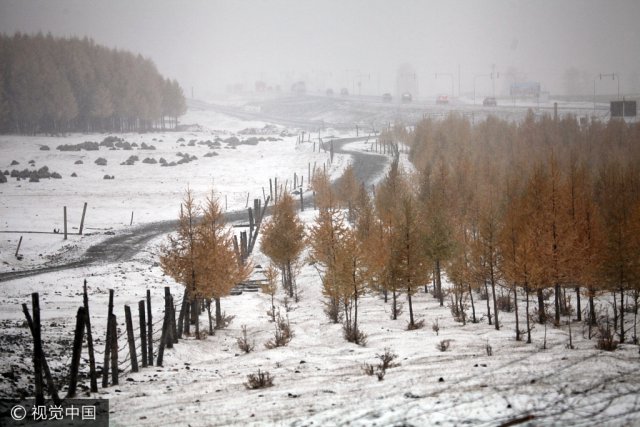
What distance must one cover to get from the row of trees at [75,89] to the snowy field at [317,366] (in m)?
73.1

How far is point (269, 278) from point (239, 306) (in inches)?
125

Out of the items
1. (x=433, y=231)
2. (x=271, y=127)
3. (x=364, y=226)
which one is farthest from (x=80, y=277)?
(x=271, y=127)

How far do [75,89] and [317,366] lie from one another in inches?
4768

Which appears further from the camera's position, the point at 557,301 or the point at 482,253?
the point at 482,253

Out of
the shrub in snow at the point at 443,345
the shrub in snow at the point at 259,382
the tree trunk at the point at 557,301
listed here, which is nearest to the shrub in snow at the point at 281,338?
the shrub in snow at the point at 259,382

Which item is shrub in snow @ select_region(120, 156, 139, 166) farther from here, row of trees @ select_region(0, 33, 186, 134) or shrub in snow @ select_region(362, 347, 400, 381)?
shrub in snow @ select_region(362, 347, 400, 381)

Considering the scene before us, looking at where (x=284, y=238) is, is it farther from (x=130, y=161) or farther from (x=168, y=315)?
(x=130, y=161)

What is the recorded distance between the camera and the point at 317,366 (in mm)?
22328

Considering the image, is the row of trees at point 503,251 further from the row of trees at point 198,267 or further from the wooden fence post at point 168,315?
the wooden fence post at point 168,315

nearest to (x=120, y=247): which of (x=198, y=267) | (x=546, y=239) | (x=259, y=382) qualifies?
(x=198, y=267)

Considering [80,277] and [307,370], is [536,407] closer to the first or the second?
[307,370]

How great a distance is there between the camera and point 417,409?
15.6 meters

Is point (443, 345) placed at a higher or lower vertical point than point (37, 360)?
lower

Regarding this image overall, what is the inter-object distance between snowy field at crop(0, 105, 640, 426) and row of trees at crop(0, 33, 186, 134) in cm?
7311
